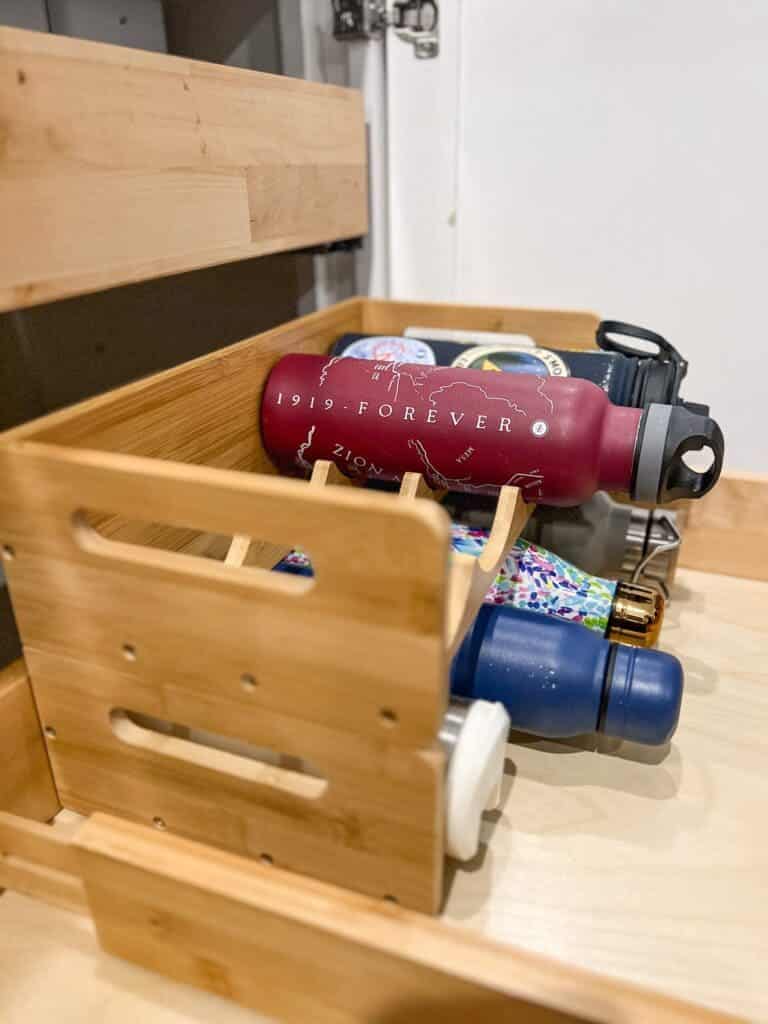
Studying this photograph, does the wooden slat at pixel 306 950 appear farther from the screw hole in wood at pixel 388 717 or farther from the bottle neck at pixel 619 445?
the bottle neck at pixel 619 445

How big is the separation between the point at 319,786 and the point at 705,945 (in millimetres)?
227

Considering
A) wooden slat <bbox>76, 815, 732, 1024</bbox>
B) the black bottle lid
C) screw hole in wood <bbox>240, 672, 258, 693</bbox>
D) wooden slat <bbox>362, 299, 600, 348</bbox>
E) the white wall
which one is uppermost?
the white wall

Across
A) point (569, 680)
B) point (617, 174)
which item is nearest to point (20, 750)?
point (569, 680)

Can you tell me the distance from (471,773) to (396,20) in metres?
0.83

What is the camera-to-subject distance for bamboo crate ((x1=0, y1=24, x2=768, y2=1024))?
0.37m

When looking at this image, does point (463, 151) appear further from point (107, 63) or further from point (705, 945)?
point (705, 945)

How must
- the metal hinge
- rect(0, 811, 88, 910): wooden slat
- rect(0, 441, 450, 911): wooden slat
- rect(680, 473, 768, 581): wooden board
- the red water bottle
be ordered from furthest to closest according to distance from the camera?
the metal hinge, rect(680, 473, 768, 581): wooden board, the red water bottle, rect(0, 811, 88, 910): wooden slat, rect(0, 441, 450, 911): wooden slat

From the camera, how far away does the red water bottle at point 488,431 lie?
0.56 metres

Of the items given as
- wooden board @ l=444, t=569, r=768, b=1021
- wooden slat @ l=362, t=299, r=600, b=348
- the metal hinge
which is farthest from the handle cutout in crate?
the metal hinge

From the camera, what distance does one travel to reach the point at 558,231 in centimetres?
92

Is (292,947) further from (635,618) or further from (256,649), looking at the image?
(635,618)

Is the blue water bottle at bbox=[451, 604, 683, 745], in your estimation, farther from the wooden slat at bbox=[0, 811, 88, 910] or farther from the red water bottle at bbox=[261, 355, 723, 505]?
the wooden slat at bbox=[0, 811, 88, 910]

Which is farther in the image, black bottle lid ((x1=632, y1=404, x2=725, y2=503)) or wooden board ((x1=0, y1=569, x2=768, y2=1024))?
black bottle lid ((x1=632, y1=404, x2=725, y2=503))

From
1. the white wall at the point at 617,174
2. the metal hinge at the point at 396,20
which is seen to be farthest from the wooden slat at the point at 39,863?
the metal hinge at the point at 396,20
